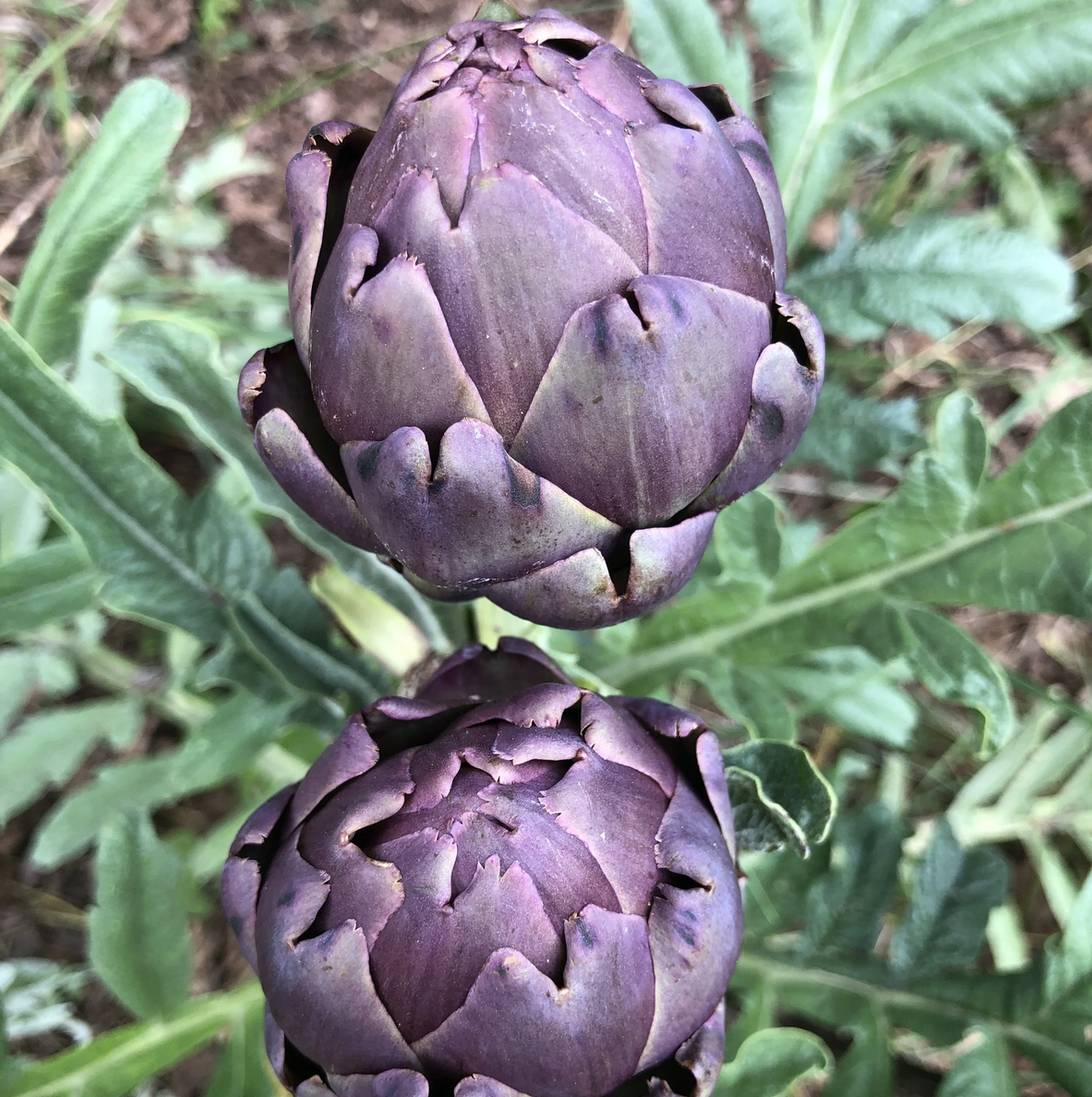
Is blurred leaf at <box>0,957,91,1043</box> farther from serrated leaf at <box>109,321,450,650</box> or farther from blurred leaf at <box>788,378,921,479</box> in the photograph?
blurred leaf at <box>788,378,921,479</box>

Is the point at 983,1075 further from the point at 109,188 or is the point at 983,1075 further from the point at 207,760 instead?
the point at 109,188

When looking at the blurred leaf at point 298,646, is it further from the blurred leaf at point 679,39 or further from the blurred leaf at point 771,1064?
the blurred leaf at point 679,39

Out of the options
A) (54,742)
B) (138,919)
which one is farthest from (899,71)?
(54,742)

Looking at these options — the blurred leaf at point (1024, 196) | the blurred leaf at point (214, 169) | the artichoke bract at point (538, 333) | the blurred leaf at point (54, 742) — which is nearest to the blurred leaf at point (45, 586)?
the blurred leaf at point (54, 742)

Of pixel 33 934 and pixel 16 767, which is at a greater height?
pixel 16 767

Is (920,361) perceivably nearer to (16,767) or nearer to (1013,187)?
(1013,187)

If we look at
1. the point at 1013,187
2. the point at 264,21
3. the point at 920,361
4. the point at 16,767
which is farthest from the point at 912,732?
the point at 264,21

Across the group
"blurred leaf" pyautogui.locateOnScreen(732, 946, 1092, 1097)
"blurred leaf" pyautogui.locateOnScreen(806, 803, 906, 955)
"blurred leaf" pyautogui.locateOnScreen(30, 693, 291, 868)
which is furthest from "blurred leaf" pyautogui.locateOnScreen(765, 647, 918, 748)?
"blurred leaf" pyautogui.locateOnScreen(30, 693, 291, 868)
